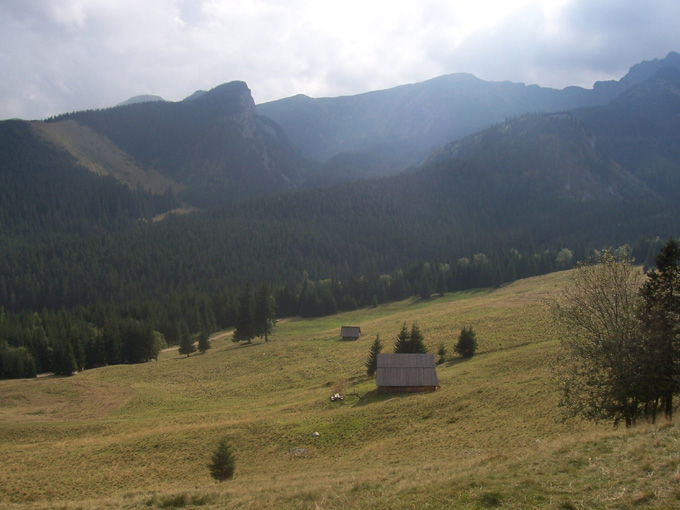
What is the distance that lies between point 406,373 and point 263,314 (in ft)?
160

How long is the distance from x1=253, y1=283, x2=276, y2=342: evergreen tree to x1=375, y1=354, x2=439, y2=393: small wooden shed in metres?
45.8

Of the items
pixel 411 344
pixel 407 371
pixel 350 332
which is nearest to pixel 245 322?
pixel 350 332

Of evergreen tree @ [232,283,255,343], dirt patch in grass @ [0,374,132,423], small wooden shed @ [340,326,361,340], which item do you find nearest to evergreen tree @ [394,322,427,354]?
small wooden shed @ [340,326,361,340]

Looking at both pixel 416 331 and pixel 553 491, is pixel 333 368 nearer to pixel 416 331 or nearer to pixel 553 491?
pixel 416 331

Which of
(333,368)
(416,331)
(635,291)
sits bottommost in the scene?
(333,368)

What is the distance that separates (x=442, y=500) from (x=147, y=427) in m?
36.2

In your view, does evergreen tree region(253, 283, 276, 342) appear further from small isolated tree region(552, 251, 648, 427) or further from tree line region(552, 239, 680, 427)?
tree line region(552, 239, 680, 427)

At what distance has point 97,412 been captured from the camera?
4716 cm

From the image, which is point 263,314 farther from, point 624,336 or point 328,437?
point 624,336

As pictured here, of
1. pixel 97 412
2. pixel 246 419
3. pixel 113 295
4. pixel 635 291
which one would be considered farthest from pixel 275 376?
pixel 113 295

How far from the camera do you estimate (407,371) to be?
4491 cm

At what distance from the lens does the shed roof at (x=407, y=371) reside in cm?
4391

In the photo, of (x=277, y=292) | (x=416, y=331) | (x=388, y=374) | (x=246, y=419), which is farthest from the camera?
(x=277, y=292)

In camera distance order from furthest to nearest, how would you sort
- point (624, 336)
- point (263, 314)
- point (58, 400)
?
point (263, 314), point (58, 400), point (624, 336)
